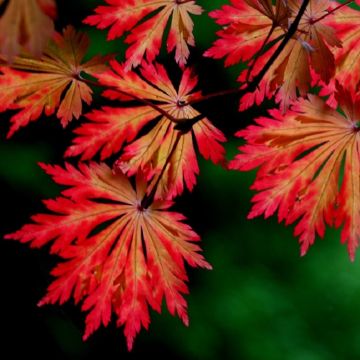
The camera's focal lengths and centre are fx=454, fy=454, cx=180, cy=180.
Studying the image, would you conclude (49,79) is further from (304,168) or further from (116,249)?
(304,168)

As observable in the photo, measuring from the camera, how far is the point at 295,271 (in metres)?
1.05

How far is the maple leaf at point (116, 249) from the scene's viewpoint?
2.45 feet

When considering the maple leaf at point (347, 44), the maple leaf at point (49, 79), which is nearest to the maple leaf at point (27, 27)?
the maple leaf at point (49, 79)

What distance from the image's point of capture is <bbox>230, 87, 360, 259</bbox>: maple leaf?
769mm

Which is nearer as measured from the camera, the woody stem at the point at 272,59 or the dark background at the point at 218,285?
the woody stem at the point at 272,59

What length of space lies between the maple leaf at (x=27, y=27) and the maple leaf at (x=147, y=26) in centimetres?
27

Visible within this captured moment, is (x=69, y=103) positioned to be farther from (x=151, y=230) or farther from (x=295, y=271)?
(x=295, y=271)

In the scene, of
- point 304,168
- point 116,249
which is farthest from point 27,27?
point 304,168

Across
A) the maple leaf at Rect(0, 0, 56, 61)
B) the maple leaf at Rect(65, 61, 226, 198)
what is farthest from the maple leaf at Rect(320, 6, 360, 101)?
the maple leaf at Rect(0, 0, 56, 61)

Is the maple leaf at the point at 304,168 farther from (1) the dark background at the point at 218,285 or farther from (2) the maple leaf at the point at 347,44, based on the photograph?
(1) the dark background at the point at 218,285

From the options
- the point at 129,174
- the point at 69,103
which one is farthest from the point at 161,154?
the point at 69,103

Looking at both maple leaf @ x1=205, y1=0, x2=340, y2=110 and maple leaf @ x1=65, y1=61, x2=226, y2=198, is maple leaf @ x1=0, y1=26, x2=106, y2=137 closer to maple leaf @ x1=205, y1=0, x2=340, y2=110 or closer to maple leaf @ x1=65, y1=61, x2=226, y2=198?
maple leaf @ x1=65, y1=61, x2=226, y2=198

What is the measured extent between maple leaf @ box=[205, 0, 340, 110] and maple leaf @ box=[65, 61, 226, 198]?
108 mm

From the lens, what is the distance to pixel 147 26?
0.82m
